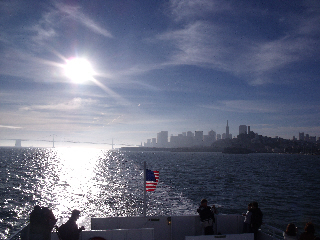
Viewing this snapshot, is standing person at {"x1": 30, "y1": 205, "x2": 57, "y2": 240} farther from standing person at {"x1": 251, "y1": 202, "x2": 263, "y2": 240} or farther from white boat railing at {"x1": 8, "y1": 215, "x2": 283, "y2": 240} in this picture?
standing person at {"x1": 251, "y1": 202, "x2": 263, "y2": 240}

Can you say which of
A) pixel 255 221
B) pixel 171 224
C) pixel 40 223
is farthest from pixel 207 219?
pixel 40 223

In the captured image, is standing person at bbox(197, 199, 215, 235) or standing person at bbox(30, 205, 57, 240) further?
standing person at bbox(197, 199, 215, 235)

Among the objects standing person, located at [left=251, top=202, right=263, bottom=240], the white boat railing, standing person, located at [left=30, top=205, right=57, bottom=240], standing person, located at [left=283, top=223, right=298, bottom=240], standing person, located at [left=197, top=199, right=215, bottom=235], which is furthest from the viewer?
the white boat railing

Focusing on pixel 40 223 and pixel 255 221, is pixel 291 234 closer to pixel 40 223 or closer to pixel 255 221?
pixel 255 221

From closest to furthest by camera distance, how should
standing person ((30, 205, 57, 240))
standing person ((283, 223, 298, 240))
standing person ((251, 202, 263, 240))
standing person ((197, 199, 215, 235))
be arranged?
standing person ((30, 205, 57, 240)), standing person ((283, 223, 298, 240)), standing person ((197, 199, 215, 235)), standing person ((251, 202, 263, 240))

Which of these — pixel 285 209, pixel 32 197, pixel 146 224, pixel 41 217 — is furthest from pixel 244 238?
pixel 32 197

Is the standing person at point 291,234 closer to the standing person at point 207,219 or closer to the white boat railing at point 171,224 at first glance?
the white boat railing at point 171,224

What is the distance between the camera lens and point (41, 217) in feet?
25.3

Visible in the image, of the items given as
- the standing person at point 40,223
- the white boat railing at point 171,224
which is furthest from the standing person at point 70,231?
the white boat railing at point 171,224

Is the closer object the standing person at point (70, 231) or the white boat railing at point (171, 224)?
the standing person at point (70, 231)

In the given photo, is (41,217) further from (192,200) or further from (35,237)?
(192,200)

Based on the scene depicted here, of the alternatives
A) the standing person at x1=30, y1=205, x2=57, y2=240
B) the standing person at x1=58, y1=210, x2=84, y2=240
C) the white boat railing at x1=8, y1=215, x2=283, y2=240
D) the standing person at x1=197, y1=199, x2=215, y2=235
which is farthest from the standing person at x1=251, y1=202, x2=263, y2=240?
the standing person at x1=30, y1=205, x2=57, y2=240

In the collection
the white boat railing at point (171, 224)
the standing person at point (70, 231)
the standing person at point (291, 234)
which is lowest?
the white boat railing at point (171, 224)

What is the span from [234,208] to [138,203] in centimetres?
1265
